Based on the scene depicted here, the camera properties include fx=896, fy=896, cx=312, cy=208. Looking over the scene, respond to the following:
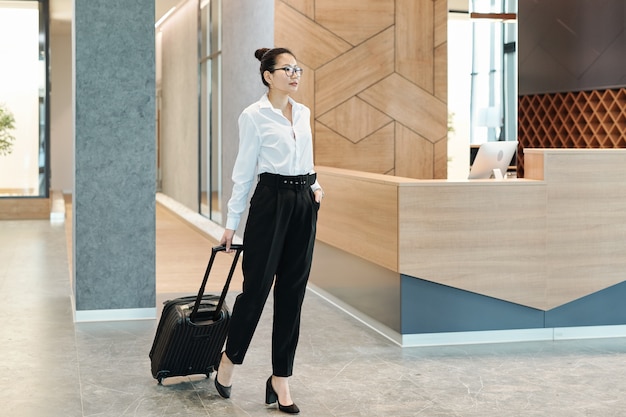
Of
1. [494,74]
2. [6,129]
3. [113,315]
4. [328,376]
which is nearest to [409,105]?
[113,315]

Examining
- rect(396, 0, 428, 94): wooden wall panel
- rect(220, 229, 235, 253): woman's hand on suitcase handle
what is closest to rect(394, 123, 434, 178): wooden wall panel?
rect(396, 0, 428, 94): wooden wall panel

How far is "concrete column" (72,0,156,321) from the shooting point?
230 inches

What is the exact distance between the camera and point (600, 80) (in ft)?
36.3

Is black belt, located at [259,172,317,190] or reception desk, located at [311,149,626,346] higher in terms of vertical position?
black belt, located at [259,172,317,190]

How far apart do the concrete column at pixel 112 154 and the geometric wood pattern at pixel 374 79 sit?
2.20m

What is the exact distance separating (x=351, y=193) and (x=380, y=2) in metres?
2.66

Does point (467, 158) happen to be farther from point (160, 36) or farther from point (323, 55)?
point (160, 36)

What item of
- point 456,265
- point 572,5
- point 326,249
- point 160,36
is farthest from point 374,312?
point 160,36

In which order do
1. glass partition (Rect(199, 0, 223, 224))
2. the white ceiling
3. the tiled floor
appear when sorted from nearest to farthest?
the tiled floor < glass partition (Rect(199, 0, 223, 224)) < the white ceiling

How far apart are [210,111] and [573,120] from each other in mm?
5236

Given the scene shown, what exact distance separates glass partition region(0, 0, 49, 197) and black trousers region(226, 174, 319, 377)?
1079cm

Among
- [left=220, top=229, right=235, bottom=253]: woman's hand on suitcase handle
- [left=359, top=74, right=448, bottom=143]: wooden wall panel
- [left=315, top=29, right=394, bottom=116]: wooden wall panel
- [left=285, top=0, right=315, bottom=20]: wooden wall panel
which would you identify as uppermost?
[left=285, top=0, right=315, bottom=20]: wooden wall panel

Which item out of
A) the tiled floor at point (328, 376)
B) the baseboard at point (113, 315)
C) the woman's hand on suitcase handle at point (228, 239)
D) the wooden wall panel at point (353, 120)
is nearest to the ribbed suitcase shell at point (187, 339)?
the tiled floor at point (328, 376)

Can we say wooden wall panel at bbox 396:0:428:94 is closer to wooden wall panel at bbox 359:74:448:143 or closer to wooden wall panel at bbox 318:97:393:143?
wooden wall panel at bbox 359:74:448:143
